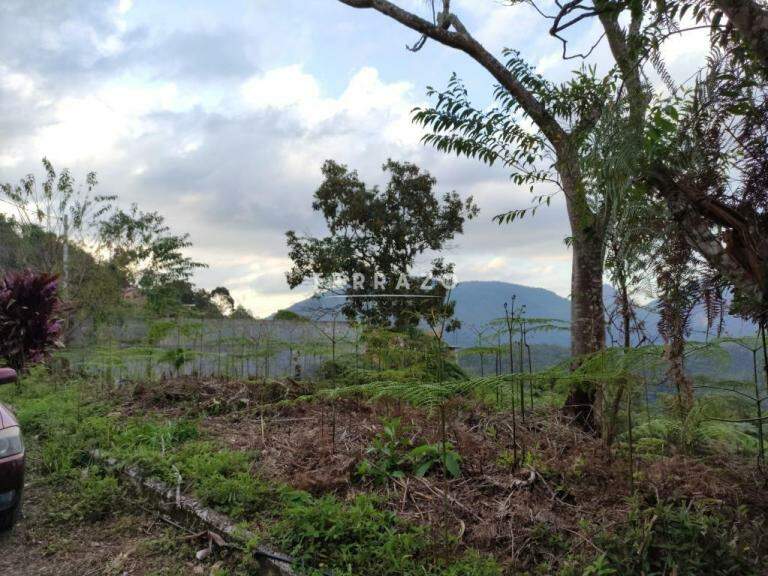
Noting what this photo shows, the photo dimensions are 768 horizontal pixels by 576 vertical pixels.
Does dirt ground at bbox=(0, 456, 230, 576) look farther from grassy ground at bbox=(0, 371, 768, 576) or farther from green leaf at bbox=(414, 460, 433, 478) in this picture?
green leaf at bbox=(414, 460, 433, 478)

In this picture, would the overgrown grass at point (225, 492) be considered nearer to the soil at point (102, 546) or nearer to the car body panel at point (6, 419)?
the soil at point (102, 546)

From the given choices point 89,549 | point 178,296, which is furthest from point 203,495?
point 178,296

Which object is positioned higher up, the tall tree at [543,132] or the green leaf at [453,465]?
the tall tree at [543,132]

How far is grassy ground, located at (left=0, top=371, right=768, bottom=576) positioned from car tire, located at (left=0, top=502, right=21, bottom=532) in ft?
0.38

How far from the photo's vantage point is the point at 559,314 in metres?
5.05

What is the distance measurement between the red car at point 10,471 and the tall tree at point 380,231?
11.2 metres

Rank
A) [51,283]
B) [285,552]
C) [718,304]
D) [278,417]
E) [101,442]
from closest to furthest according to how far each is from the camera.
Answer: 1. [718,304]
2. [285,552]
3. [101,442]
4. [278,417]
5. [51,283]

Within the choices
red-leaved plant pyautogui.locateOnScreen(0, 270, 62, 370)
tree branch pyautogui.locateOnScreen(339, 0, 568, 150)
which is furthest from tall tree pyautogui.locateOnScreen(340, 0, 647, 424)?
red-leaved plant pyautogui.locateOnScreen(0, 270, 62, 370)

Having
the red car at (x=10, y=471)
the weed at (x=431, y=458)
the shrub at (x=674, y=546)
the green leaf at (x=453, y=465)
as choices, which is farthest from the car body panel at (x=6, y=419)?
the shrub at (x=674, y=546)

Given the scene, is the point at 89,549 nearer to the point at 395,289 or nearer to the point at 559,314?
the point at 559,314

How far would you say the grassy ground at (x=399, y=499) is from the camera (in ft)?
8.29

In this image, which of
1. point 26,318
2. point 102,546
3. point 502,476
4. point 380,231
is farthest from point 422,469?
point 380,231

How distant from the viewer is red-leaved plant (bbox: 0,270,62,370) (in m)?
9.02

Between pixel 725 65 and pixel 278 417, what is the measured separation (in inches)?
174
